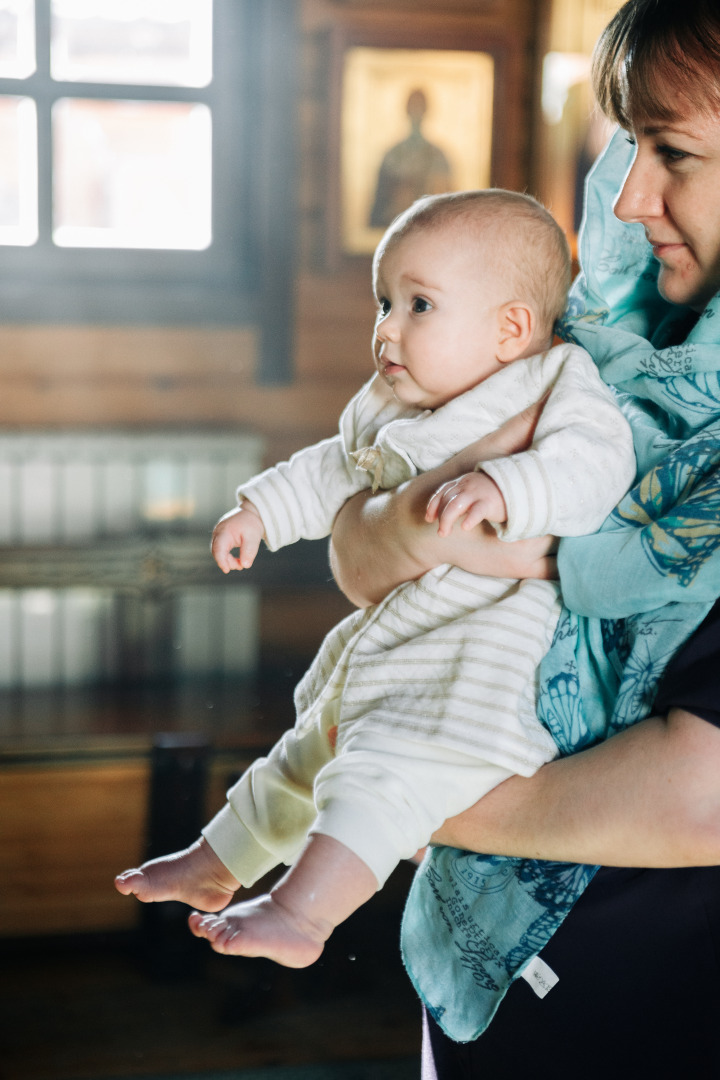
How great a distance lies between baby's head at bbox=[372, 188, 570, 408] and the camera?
1054 millimetres

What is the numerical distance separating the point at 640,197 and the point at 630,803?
504 millimetres

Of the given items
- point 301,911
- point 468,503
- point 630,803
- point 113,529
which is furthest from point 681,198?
point 113,529

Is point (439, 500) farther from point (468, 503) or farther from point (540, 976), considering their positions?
point (540, 976)

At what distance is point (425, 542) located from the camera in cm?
101

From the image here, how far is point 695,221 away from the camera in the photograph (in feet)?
2.98

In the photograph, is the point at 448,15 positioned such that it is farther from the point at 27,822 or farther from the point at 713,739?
the point at 713,739

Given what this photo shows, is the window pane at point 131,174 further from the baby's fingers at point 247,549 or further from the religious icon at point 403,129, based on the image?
the baby's fingers at point 247,549

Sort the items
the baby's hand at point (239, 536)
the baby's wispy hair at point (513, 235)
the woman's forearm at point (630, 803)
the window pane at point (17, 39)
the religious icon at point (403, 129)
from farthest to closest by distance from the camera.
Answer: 1. the religious icon at point (403, 129)
2. the window pane at point (17, 39)
3. the baby's hand at point (239, 536)
4. the baby's wispy hair at point (513, 235)
5. the woman's forearm at point (630, 803)

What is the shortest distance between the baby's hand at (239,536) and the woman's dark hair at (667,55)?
0.57 metres

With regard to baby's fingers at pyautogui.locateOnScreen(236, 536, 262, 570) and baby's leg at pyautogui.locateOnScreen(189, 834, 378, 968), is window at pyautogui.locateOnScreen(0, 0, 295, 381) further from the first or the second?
baby's leg at pyautogui.locateOnScreen(189, 834, 378, 968)

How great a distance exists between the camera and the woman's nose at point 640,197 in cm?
93

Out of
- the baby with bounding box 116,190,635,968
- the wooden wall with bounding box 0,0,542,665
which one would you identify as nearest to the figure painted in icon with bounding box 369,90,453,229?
the wooden wall with bounding box 0,0,542,665

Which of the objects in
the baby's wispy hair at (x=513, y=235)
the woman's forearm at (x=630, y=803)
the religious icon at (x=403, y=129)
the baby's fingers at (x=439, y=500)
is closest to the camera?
the woman's forearm at (x=630, y=803)

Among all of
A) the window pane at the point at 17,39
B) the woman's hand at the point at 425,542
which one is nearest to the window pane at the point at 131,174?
the window pane at the point at 17,39
